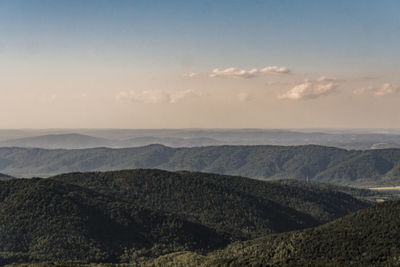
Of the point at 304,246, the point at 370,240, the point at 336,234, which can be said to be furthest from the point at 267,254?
the point at 370,240

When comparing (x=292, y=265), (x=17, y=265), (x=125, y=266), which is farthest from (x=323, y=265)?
(x=17, y=265)

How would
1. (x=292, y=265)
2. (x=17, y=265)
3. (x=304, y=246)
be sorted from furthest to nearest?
(x=304, y=246) → (x=17, y=265) → (x=292, y=265)

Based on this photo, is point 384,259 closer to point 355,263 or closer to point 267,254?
point 355,263

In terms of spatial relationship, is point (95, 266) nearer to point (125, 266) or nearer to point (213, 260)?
point (125, 266)

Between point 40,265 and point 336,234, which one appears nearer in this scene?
point 40,265

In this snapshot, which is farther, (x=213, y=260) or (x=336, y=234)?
(x=336, y=234)

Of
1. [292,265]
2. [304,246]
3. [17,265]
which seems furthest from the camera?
[304,246]

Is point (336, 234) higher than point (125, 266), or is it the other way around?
point (336, 234)
